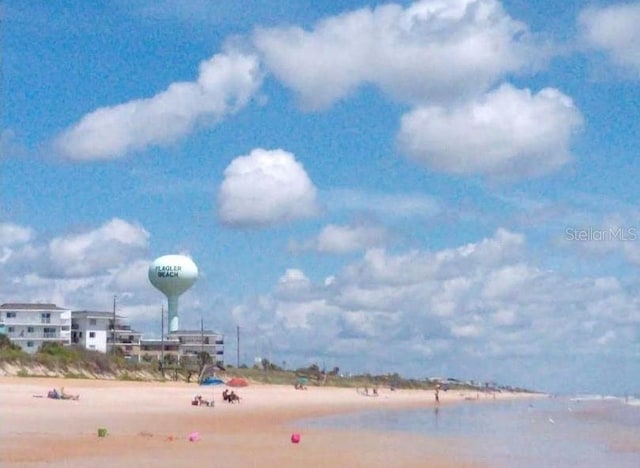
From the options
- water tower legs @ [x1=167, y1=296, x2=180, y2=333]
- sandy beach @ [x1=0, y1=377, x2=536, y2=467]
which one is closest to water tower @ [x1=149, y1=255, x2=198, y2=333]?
water tower legs @ [x1=167, y1=296, x2=180, y2=333]

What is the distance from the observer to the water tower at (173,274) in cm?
10906

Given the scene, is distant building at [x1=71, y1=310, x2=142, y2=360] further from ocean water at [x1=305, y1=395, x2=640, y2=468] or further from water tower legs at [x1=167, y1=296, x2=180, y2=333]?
ocean water at [x1=305, y1=395, x2=640, y2=468]

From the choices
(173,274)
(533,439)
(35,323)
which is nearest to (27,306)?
(35,323)

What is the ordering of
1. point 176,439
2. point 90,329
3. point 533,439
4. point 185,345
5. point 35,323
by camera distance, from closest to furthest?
point 176,439
point 533,439
point 35,323
point 90,329
point 185,345

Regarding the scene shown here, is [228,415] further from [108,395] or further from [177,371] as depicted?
[177,371]

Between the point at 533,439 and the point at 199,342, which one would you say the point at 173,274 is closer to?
the point at 199,342

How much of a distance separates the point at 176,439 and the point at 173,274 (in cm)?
8618

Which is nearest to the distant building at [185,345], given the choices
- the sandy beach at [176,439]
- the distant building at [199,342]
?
the distant building at [199,342]

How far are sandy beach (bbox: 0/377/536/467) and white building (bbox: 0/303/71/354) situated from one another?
209ft

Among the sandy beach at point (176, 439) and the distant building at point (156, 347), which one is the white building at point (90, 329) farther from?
the sandy beach at point (176, 439)

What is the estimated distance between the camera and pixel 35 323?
10619 cm

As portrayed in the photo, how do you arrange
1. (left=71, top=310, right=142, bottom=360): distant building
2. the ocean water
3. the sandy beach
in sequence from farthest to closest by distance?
(left=71, top=310, right=142, bottom=360): distant building, the ocean water, the sandy beach

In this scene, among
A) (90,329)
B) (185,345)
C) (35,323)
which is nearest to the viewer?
(35,323)

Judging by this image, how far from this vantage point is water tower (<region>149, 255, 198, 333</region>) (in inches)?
4294
